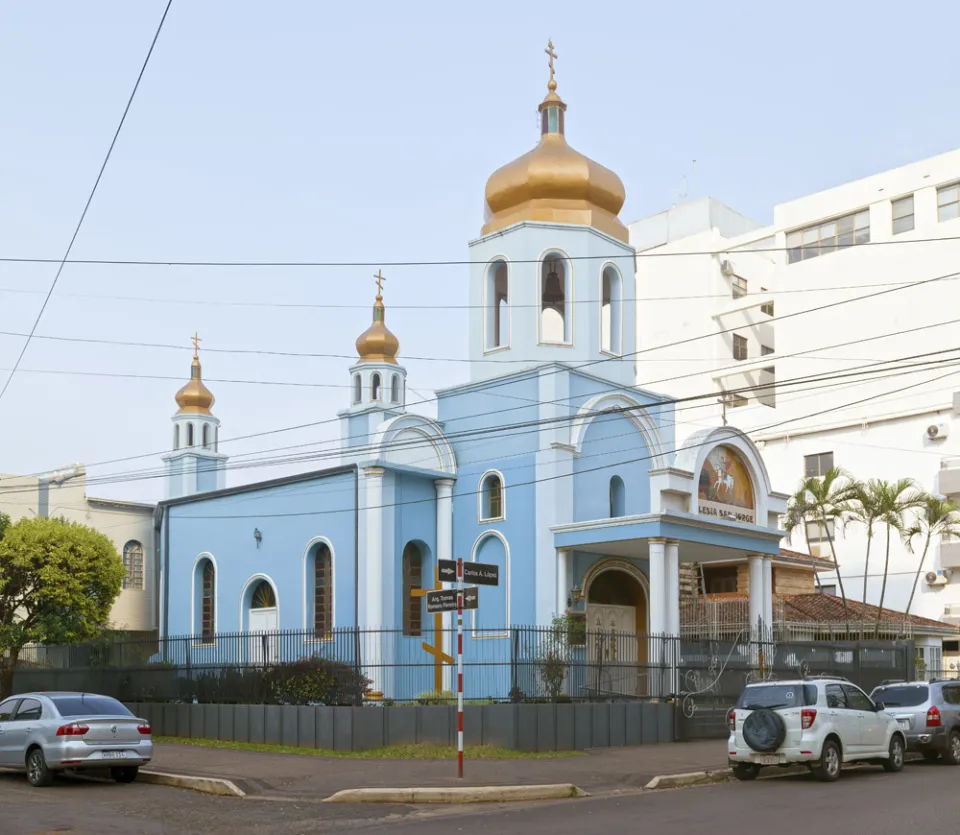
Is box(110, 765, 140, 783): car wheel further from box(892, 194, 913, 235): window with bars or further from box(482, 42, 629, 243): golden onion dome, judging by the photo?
box(892, 194, 913, 235): window with bars

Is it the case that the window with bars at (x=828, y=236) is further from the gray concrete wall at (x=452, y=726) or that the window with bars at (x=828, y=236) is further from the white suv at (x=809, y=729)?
the white suv at (x=809, y=729)

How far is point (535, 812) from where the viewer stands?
1528 centimetres

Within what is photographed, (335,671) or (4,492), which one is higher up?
(4,492)

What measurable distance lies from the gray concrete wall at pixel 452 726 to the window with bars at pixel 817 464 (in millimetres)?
30813

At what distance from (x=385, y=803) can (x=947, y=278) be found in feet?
131

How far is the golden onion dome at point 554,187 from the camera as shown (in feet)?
107

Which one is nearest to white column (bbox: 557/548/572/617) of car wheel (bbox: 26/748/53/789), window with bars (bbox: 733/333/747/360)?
car wheel (bbox: 26/748/53/789)

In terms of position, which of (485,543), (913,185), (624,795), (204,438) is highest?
(913,185)

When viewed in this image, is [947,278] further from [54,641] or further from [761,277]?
[54,641]

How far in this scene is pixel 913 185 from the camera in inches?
2041

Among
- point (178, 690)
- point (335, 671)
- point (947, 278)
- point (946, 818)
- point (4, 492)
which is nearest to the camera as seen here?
point (946, 818)

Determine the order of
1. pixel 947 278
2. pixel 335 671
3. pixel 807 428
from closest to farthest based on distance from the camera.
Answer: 1. pixel 335 671
2. pixel 947 278
3. pixel 807 428

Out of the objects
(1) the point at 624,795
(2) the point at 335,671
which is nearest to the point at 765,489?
(2) the point at 335,671

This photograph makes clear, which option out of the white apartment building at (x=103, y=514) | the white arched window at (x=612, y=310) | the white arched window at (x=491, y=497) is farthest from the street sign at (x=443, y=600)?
the white apartment building at (x=103, y=514)
